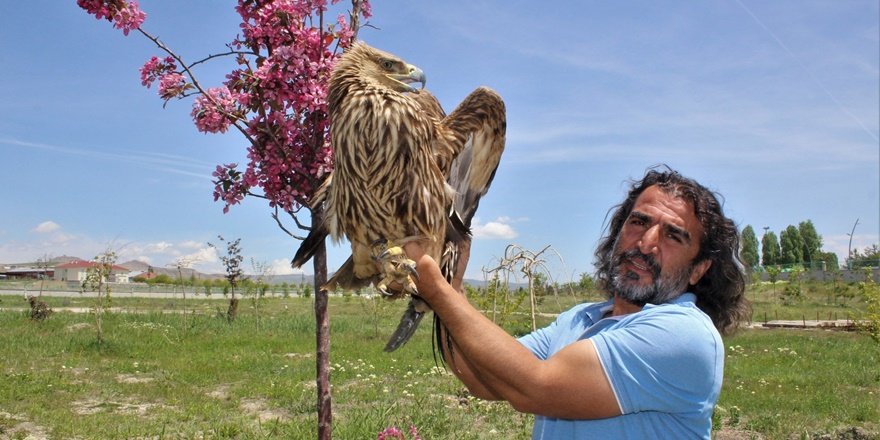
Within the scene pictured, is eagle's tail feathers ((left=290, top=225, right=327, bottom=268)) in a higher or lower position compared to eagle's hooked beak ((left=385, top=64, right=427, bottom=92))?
lower

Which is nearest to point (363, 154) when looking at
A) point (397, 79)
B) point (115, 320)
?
point (397, 79)

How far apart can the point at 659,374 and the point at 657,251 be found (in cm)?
63

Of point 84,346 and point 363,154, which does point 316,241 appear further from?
point 84,346

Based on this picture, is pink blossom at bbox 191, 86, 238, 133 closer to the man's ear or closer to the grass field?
the man's ear

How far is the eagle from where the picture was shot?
2395mm

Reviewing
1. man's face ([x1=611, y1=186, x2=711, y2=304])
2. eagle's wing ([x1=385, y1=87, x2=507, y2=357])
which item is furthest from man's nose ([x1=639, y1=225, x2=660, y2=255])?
eagle's wing ([x1=385, y1=87, x2=507, y2=357])

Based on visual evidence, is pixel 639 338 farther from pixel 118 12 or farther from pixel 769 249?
pixel 769 249

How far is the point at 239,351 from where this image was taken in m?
13.4

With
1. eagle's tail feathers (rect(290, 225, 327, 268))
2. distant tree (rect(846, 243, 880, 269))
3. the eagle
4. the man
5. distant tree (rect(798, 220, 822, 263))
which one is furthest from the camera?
distant tree (rect(798, 220, 822, 263))

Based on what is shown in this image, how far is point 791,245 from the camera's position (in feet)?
237

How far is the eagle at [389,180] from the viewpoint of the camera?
2.39 metres

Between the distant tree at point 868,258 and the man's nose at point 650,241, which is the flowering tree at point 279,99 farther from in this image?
the distant tree at point 868,258

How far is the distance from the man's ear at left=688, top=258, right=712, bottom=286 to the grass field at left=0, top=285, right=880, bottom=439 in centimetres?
180

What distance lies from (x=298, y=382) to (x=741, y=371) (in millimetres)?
7914
